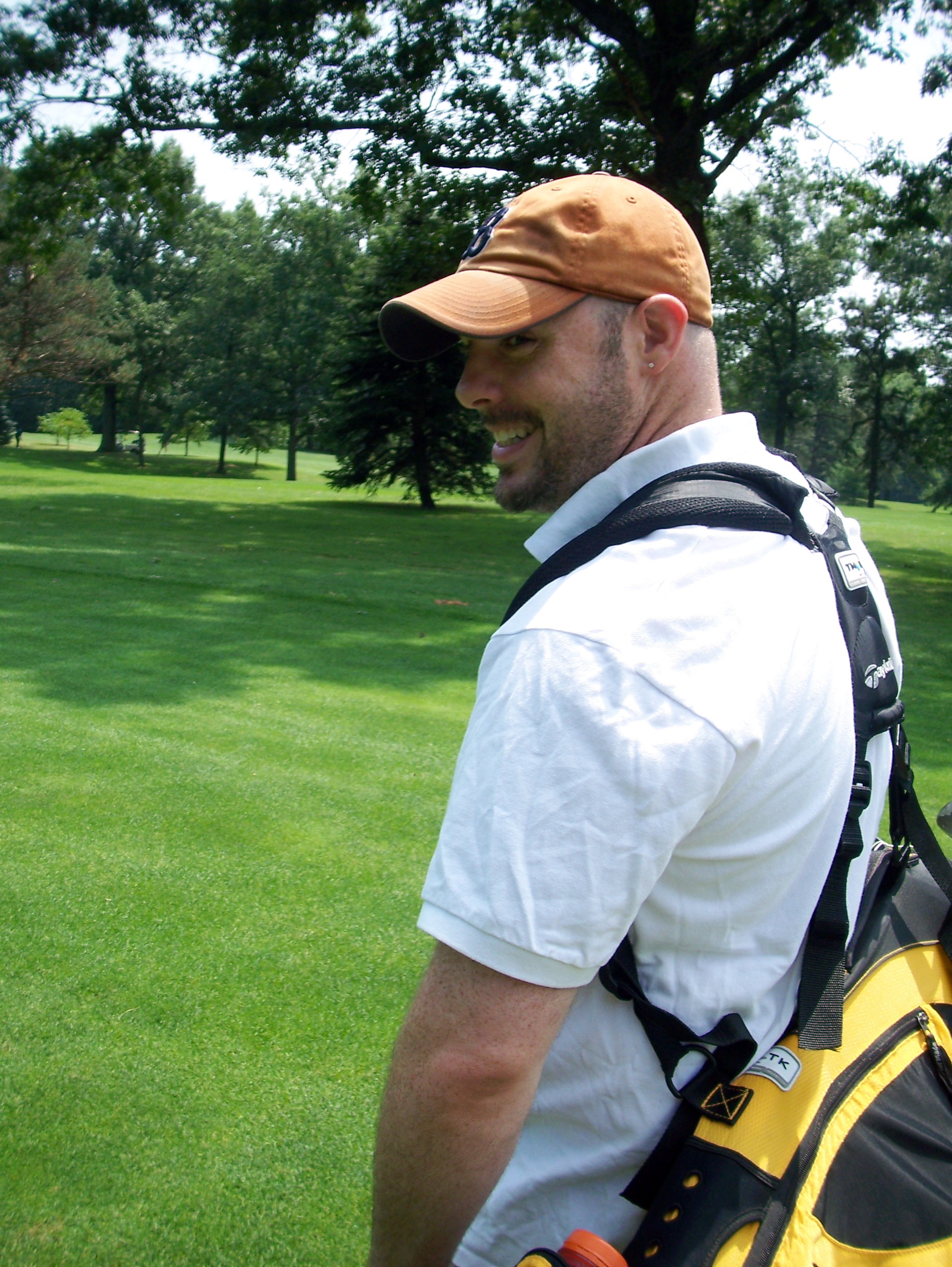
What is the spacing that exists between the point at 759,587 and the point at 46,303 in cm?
3671

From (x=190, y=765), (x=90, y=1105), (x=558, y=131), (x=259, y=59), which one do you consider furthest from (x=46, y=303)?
(x=90, y=1105)

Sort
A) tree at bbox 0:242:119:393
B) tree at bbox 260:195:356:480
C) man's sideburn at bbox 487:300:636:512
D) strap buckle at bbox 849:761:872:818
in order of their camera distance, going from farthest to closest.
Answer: tree at bbox 260:195:356:480 → tree at bbox 0:242:119:393 → man's sideburn at bbox 487:300:636:512 → strap buckle at bbox 849:761:872:818

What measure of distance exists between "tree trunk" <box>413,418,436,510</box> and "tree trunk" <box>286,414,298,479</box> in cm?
1630

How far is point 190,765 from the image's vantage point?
532 cm

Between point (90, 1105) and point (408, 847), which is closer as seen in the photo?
point (90, 1105)

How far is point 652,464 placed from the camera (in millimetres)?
1428

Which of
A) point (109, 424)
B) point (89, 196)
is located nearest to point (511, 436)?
point (89, 196)

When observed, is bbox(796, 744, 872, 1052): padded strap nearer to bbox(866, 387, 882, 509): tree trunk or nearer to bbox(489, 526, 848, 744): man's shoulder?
bbox(489, 526, 848, 744): man's shoulder

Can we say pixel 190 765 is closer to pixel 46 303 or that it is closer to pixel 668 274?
pixel 668 274

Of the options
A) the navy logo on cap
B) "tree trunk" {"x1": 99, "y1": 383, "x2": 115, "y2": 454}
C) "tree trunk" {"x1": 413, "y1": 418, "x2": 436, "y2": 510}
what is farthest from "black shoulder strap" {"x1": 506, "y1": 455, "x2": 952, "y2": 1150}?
"tree trunk" {"x1": 99, "y1": 383, "x2": 115, "y2": 454}

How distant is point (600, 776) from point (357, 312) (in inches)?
1095

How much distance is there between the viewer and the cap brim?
4.67ft

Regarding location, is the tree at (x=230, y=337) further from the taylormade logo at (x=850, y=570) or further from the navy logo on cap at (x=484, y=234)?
the taylormade logo at (x=850, y=570)

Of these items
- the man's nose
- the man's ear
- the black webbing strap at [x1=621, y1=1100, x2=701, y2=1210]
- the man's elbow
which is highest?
the man's ear
